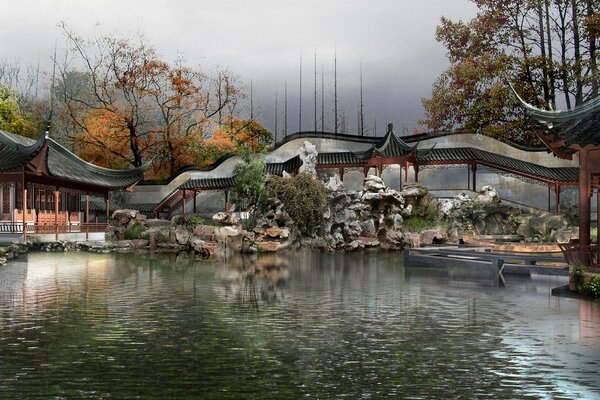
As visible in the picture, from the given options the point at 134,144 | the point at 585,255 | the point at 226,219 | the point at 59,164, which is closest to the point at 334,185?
the point at 226,219

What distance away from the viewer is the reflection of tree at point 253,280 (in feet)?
45.0

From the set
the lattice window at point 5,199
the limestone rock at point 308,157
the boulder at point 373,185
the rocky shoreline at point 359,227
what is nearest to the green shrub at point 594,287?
the rocky shoreline at point 359,227

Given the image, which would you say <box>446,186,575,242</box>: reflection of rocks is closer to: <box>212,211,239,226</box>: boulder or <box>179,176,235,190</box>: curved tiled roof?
<box>212,211,239,226</box>: boulder

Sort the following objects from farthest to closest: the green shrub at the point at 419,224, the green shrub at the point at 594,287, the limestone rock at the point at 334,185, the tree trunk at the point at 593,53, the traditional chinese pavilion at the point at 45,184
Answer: the tree trunk at the point at 593,53
the limestone rock at the point at 334,185
the green shrub at the point at 419,224
the traditional chinese pavilion at the point at 45,184
the green shrub at the point at 594,287

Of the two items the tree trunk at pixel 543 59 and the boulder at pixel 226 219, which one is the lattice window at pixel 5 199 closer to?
the boulder at pixel 226 219

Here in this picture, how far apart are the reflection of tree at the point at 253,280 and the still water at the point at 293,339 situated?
0.08 meters

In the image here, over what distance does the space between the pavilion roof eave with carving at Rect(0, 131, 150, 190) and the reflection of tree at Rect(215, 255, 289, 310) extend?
11392mm

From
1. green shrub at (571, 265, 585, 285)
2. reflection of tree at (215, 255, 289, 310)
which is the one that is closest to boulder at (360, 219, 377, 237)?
reflection of tree at (215, 255, 289, 310)

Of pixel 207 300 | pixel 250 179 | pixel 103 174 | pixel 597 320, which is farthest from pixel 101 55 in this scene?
pixel 597 320

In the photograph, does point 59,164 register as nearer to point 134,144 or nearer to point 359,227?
point 134,144

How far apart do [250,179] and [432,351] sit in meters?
24.2

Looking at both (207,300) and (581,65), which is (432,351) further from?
(581,65)

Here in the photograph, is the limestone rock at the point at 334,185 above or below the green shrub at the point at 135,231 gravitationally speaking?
above

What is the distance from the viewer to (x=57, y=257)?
24641 mm
